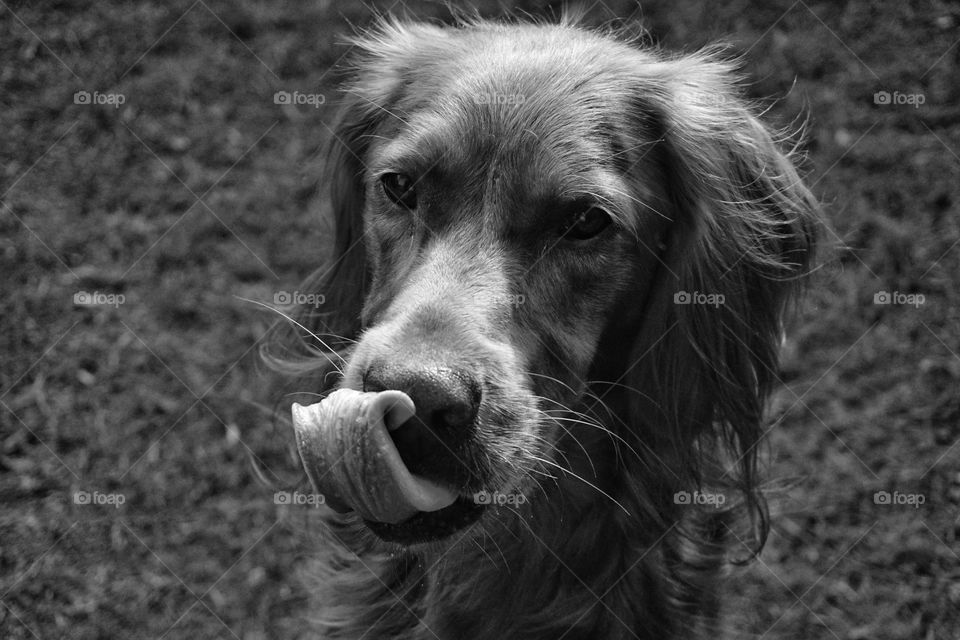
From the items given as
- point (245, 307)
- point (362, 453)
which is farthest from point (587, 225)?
point (245, 307)

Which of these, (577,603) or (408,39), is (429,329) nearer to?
(577,603)

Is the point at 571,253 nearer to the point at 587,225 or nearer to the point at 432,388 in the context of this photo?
the point at 587,225

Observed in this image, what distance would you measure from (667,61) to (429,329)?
159 cm

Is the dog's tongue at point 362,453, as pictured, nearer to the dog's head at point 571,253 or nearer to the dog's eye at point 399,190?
the dog's head at point 571,253

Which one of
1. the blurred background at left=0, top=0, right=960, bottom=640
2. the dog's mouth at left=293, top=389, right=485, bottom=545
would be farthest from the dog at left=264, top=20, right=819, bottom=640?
the blurred background at left=0, top=0, right=960, bottom=640

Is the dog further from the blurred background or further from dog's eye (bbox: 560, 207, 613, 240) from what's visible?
the blurred background

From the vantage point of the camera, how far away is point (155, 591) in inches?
Result: 171

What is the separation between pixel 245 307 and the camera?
5.10m

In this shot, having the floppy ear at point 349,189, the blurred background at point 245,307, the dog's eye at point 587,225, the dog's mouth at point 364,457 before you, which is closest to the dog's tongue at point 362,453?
the dog's mouth at point 364,457

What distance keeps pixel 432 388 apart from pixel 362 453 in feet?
0.81

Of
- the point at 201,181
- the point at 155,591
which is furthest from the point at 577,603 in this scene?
the point at 201,181

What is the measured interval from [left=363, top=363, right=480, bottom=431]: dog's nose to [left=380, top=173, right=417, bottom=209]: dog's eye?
2.59 feet

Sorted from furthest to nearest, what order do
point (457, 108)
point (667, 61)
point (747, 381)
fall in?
point (667, 61) → point (747, 381) → point (457, 108)

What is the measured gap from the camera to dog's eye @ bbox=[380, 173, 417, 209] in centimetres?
298
